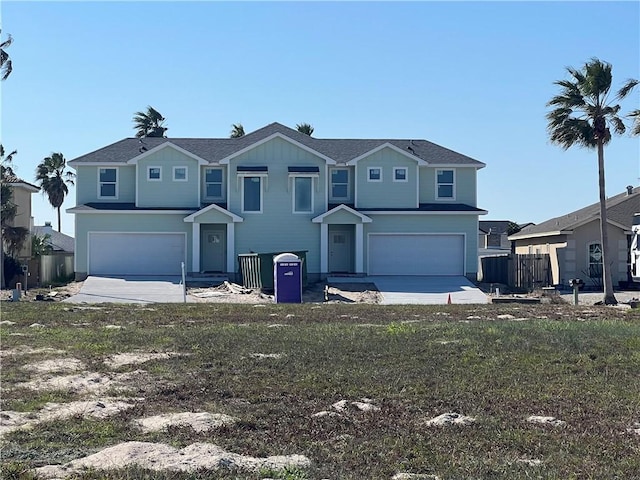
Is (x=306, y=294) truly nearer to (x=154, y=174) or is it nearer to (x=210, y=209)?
(x=210, y=209)

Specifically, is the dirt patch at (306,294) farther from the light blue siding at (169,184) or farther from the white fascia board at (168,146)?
the white fascia board at (168,146)

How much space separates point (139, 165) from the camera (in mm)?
40031

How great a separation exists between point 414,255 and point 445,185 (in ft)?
14.1

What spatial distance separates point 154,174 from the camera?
4016 cm

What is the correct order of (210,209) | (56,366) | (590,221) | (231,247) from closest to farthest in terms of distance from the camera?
(56,366), (210,209), (231,247), (590,221)

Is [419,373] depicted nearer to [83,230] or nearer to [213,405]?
[213,405]

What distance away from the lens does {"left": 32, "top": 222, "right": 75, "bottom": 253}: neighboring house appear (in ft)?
194

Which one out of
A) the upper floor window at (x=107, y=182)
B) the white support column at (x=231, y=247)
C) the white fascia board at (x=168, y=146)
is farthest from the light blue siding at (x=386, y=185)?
the upper floor window at (x=107, y=182)

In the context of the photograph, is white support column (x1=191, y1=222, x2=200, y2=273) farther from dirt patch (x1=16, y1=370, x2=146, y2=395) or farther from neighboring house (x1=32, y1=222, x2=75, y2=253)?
dirt patch (x1=16, y1=370, x2=146, y2=395)

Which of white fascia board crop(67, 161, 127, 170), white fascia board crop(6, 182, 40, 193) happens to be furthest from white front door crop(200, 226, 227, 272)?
white fascia board crop(6, 182, 40, 193)

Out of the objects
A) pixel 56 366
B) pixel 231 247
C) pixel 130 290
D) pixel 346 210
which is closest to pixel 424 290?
pixel 346 210

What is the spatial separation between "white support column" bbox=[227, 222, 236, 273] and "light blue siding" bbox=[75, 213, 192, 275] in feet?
6.02

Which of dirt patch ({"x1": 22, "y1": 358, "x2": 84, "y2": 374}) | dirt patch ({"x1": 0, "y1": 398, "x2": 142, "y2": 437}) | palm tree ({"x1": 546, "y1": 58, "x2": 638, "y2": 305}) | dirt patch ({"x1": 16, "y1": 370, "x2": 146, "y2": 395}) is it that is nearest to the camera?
dirt patch ({"x1": 0, "y1": 398, "x2": 142, "y2": 437})

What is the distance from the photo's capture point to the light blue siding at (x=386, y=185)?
40719 millimetres
